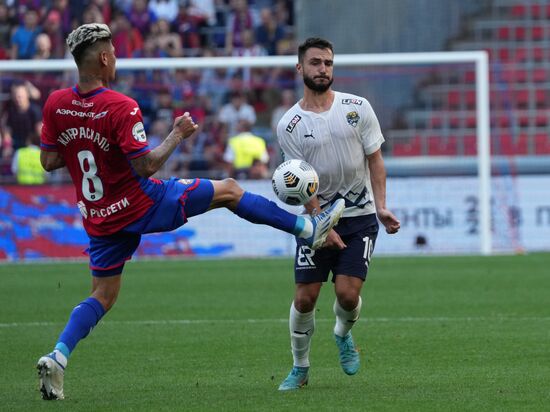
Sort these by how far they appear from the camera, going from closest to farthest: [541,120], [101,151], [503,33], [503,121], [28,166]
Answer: [101,151], [28,166], [503,121], [541,120], [503,33]

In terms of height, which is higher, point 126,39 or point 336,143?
point 336,143

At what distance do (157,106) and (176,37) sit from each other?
427cm

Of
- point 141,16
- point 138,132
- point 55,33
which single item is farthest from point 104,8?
point 138,132

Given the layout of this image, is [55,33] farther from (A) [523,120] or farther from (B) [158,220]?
(B) [158,220]

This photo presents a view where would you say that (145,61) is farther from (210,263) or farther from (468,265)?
(468,265)

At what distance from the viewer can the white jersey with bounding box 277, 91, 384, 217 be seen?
782cm

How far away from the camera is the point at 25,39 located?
23734 millimetres

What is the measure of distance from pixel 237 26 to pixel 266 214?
18.8 meters

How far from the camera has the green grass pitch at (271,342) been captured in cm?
714

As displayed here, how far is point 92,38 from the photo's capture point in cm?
705

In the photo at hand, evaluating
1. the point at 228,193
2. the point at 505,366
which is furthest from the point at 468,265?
the point at 228,193

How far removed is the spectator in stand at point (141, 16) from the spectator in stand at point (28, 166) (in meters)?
5.32

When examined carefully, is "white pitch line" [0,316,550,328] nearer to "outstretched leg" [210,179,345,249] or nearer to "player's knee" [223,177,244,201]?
"outstretched leg" [210,179,345,249]

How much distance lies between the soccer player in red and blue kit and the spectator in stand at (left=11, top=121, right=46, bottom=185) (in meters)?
12.8
